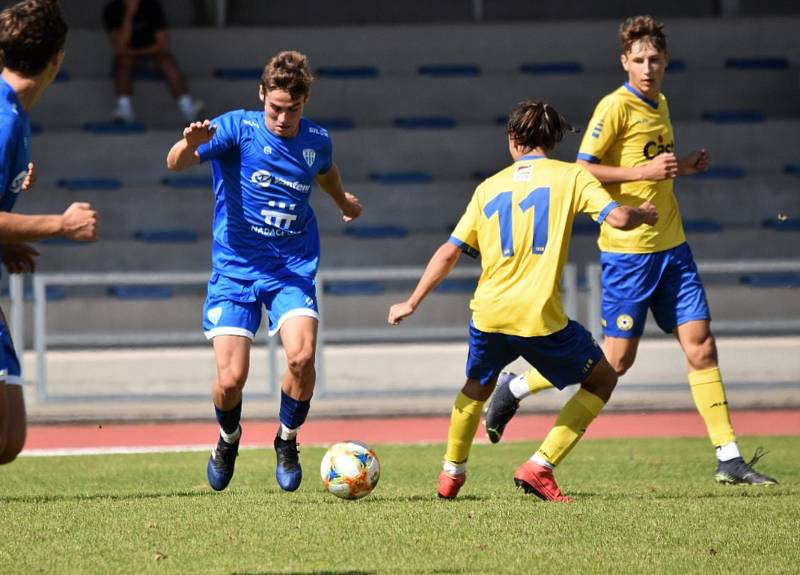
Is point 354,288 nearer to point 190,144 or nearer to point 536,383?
point 536,383

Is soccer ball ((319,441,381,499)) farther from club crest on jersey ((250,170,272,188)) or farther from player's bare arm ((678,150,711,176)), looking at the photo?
player's bare arm ((678,150,711,176))

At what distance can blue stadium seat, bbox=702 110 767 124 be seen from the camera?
62.7 feet

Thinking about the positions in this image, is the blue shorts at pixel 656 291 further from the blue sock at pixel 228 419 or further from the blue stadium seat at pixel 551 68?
the blue stadium seat at pixel 551 68

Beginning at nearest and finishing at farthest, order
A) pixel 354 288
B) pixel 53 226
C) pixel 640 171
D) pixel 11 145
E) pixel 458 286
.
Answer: pixel 53 226, pixel 11 145, pixel 640 171, pixel 354 288, pixel 458 286

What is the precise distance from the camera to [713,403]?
7.92 m

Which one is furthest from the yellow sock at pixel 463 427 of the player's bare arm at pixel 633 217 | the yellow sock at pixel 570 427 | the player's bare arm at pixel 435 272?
the player's bare arm at pixel 633 217

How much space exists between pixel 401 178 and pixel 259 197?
1141 cm

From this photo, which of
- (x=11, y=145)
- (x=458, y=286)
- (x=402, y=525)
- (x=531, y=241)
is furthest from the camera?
(x=458, y=286)

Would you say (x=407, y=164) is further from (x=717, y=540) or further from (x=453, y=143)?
(x=717, y=540)

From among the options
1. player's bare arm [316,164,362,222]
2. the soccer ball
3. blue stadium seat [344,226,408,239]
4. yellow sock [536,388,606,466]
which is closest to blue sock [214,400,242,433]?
the soccer ball

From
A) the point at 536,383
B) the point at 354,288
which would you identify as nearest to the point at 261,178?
the point at 536,383

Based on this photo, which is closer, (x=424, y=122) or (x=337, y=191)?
(x=337, y=191)

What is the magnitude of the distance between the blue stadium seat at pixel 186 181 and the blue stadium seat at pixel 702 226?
20.9ft

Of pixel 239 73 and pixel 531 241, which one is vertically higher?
pixel 531 241
